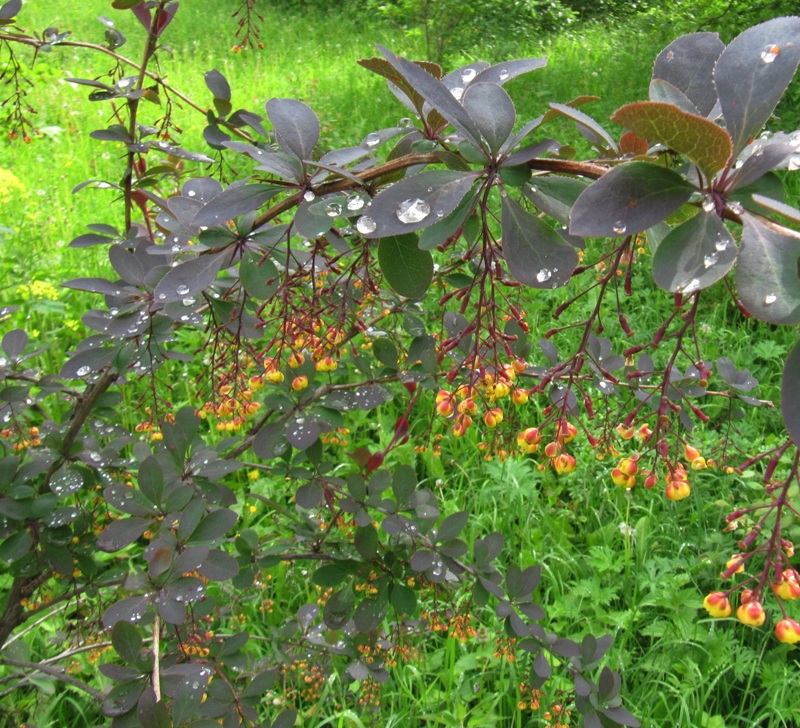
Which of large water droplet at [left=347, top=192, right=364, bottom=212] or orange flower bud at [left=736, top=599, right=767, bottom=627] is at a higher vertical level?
large water droplet at [left=347, top=192, right=364, bottom=212]

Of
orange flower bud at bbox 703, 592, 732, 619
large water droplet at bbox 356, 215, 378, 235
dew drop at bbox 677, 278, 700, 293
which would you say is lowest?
orange flower bud at bbox 703, 592, 732, 619

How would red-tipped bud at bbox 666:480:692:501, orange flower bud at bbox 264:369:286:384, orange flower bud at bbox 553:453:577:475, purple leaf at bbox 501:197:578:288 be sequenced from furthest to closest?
orange flower bud at bbox 264:369:286:384, orange flower bud at bbox 553:453:577:475, red-tipped bud at bbox 666:480:692:501, purple leaf at bbox 501:197:578:288

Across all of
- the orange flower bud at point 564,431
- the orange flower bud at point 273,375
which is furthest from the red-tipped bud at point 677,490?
the orange flower bud at point 273,375

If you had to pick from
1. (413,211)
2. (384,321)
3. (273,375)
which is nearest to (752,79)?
(413,211)

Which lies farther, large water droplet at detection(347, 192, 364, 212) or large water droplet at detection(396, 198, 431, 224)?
large water droplet at detection(347, 192, 364, 212)

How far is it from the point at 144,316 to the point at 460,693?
1.27m

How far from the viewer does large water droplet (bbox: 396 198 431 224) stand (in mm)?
566

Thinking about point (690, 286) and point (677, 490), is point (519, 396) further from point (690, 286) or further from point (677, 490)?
point (690, 286)

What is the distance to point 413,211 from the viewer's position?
570 millimetres

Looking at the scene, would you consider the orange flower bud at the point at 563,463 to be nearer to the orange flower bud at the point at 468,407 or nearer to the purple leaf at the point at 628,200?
the orange flower bud at the point at 468,407

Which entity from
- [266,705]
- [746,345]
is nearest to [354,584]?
[266,705]

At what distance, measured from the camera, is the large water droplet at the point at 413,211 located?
57 cm

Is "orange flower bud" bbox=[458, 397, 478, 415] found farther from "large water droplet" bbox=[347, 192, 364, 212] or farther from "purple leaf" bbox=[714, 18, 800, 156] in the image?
"purple leaf" bbox=[714, 18, 800, 156]

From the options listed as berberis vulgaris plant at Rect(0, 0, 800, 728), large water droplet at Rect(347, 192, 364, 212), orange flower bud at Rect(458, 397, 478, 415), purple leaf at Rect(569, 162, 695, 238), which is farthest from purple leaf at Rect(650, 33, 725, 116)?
orange flower bud at Rect(458, 397, 478, 415)
